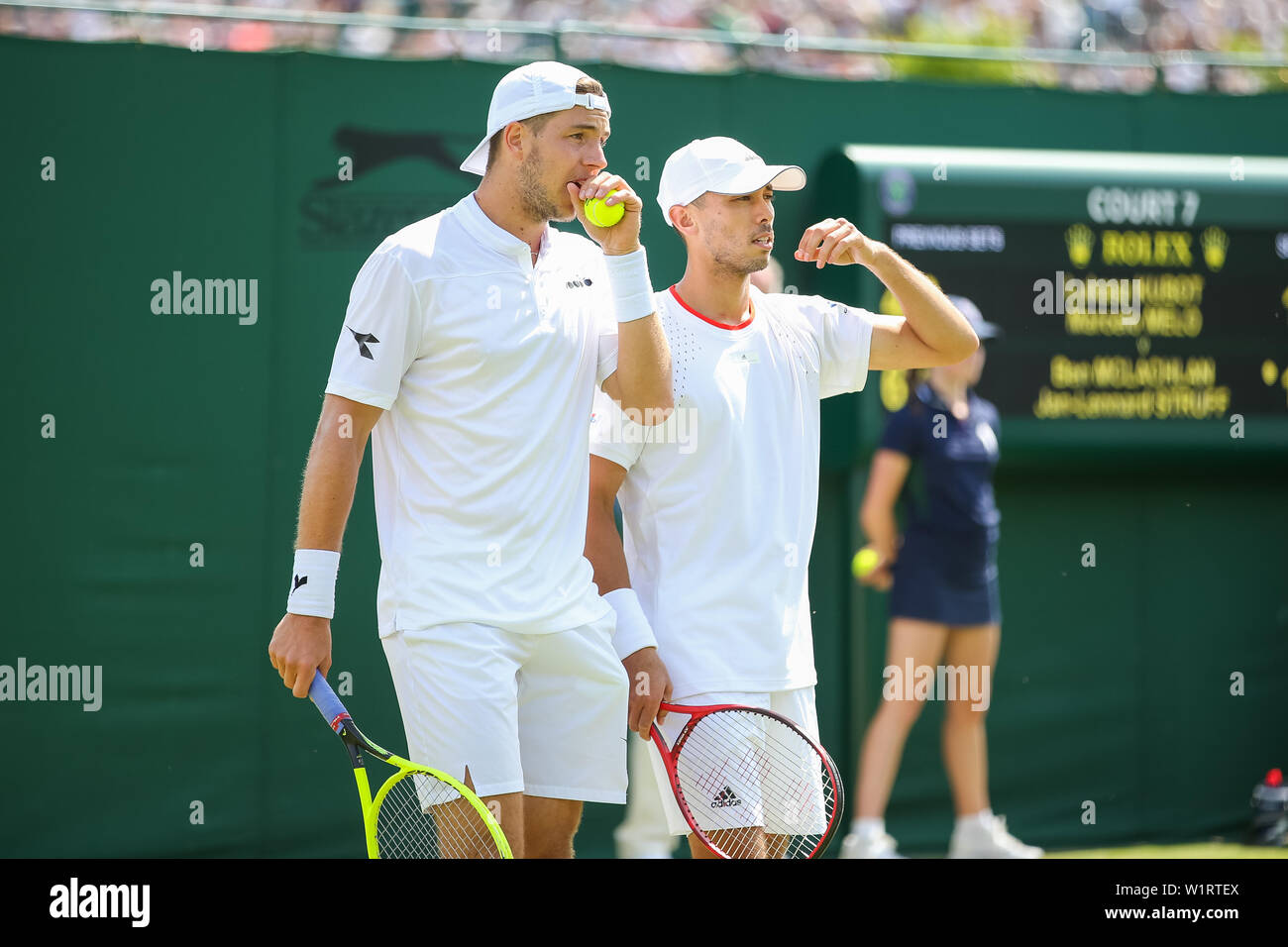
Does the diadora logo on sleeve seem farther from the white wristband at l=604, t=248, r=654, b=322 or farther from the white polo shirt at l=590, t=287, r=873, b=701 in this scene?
the white polo shirt at l=590, t=287, r=873, b=701

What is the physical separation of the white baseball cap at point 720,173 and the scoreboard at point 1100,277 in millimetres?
2172

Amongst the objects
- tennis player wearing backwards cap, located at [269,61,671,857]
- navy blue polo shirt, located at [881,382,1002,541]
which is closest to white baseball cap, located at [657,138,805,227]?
tennis player wearing backwards cap, located at [269,61,671,857]

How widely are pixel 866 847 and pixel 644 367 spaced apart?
10.2ft

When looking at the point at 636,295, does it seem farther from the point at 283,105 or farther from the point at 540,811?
the point at 283,105

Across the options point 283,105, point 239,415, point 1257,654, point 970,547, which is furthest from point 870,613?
point 283,105

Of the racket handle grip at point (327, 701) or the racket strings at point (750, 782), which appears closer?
the racket handle grip at point (327, 701)

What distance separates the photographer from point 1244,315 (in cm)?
674

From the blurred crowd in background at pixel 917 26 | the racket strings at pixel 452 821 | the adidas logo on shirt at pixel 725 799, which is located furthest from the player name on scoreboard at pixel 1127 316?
the racket strings at pixel 452 821

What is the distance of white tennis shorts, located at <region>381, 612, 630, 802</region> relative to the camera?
350 centimetres

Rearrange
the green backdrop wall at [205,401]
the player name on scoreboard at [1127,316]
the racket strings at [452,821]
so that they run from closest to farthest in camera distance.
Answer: the racket strings at [452,821]
the green backdrop wall at [205,401]
the player name on scoreboard at [1127,316]

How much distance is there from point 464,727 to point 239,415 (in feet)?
9.34

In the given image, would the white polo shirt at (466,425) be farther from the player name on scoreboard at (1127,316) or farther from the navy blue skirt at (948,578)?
the player name on scoreboard at (1127,316)

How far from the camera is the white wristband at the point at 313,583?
139 inches

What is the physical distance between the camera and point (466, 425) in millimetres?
3596
